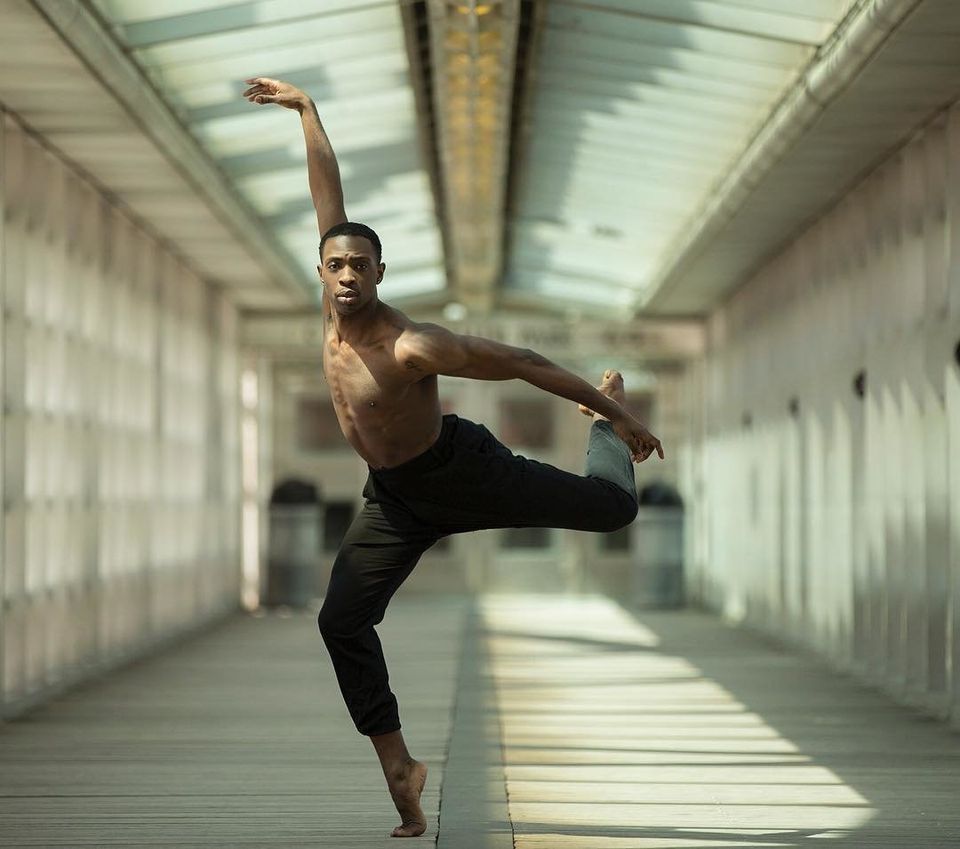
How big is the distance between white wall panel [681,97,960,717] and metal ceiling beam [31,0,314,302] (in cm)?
438

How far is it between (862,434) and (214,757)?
6.06 m

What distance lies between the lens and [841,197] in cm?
1361

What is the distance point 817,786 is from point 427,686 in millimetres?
4932

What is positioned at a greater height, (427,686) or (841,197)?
(841,197)

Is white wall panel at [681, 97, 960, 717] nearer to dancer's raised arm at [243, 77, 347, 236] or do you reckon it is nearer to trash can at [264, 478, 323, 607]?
trash can at [264, 478, 323, 607]

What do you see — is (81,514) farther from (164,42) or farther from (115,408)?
(164,42)

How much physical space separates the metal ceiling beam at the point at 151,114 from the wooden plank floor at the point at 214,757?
10.9 ft

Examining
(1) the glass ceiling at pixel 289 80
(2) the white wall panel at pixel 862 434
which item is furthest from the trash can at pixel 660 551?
(1) the glass ceiling at pixel 289 80

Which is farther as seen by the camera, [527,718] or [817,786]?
[527,718]

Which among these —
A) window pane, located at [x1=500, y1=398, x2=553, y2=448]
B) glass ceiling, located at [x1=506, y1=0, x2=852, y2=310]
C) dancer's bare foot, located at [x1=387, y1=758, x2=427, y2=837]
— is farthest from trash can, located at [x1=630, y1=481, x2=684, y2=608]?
dancer's bare foot, located at [x1=387, y1=758, x2=427, y2=837]

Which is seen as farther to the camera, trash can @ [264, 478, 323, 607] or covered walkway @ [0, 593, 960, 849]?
trash can @ [264, 478, 323, 607]

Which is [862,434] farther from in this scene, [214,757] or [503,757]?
[214,757]

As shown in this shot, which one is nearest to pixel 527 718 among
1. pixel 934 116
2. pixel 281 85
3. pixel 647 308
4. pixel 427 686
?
pixel 427 686

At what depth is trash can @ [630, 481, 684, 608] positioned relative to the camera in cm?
2186
